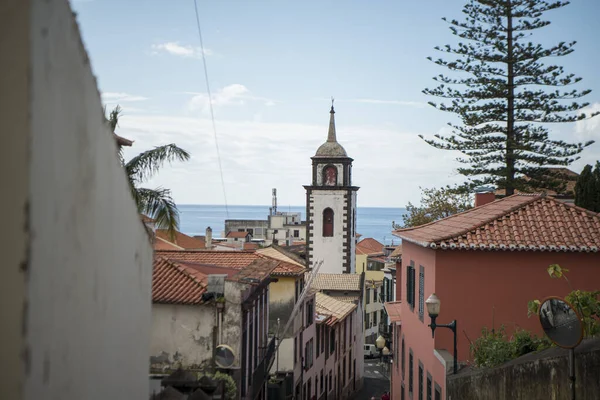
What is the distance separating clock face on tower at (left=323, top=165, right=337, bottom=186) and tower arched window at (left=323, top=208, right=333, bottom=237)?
2.22 m

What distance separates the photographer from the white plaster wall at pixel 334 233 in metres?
57.9

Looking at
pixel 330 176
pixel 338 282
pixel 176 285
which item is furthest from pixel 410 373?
pixel 330 176

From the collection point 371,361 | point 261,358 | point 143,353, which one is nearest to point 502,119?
point 261,358

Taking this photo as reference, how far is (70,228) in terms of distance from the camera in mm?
2273

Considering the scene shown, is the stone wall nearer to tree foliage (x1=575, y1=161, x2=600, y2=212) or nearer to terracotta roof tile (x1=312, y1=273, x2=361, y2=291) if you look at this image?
tree foliage (x1=575, y1=161, x2=600, y2=212)

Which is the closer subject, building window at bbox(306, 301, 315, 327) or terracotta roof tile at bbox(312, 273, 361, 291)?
building window at bbox(306, 301, 315, 327)

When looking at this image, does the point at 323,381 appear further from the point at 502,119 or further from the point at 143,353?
the point at 143,353

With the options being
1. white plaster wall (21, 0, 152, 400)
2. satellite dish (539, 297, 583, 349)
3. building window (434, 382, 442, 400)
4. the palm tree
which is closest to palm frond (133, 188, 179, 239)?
the palm tree

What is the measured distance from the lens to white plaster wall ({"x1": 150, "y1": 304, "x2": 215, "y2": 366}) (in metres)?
16.1

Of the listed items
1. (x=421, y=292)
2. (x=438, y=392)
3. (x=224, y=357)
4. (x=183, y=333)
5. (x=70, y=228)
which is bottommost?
(x=438, y=392)

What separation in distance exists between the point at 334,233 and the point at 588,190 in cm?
3380

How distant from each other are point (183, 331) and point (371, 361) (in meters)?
46.4

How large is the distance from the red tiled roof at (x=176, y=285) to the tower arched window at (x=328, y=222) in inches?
1612

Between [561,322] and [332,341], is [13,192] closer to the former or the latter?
[561,322]
